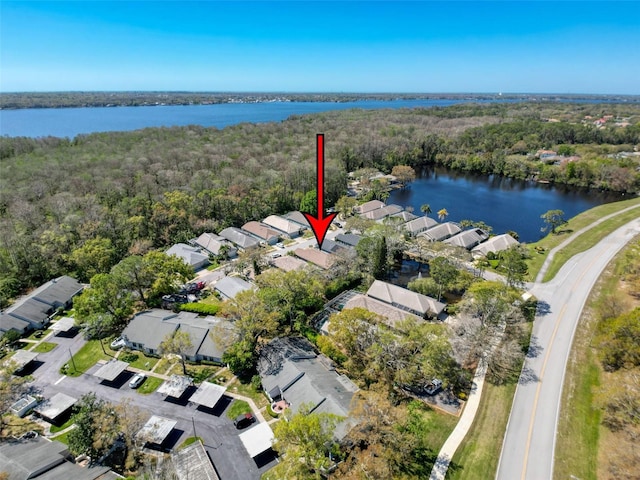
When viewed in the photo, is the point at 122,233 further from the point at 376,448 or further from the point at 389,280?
the point at 376,448

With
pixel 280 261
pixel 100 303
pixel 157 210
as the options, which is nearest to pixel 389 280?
pixel 280 261

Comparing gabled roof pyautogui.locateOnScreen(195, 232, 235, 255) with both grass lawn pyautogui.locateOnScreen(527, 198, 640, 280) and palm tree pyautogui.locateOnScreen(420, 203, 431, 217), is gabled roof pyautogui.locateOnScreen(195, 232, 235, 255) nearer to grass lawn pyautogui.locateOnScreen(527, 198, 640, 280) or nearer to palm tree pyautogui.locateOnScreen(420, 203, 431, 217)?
Result: palm tree pyautogui.locateOnScreen(420, 203, 431, 217)

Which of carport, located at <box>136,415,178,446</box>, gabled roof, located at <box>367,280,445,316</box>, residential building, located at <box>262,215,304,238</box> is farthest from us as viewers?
residential building, located at <box>262,215,304,238</box>

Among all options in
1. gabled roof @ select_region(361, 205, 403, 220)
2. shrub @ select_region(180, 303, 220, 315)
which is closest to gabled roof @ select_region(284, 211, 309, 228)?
gabled roof @ select_region(361, 205, 403, 220)

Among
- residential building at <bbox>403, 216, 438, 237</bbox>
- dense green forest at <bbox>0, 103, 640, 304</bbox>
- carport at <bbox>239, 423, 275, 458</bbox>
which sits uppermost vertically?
dense green forest at <bbox>0, 103, 640, 304</bbox>

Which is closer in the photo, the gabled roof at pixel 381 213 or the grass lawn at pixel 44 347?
the grass lawn at pixel 44 347

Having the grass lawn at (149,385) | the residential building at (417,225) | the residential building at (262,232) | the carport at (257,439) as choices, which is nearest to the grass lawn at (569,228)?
the residential building at (417,225)

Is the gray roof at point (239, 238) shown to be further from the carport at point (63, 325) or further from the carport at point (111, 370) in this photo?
the carport at point (111, 370)
